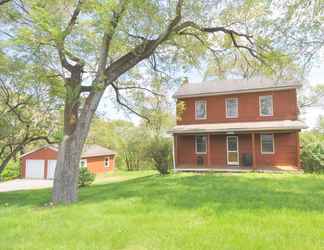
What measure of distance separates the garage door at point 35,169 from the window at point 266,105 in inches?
957

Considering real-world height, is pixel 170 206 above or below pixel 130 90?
below

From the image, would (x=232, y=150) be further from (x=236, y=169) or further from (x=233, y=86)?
(x=233, y=86)

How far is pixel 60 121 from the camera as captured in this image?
43.0 ft

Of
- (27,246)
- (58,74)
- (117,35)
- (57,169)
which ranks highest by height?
(117,35)

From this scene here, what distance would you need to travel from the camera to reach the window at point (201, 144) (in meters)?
19.4

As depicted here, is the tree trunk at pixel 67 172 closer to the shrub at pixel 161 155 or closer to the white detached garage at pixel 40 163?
the shrub at pixel 161 155

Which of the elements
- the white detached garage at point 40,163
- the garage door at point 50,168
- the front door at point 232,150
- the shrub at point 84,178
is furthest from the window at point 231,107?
the garage door at point 50,168

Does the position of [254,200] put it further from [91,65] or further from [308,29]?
[91,65]

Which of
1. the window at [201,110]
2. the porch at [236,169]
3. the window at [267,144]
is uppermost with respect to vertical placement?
the window at [201,110]

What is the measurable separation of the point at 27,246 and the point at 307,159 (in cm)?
1689

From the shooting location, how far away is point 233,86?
62.7ft

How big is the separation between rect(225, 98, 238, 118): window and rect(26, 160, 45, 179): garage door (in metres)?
22.1

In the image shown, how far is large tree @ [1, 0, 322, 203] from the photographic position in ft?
26.6

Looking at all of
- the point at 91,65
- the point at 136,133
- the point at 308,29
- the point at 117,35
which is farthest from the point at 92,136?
the point at 308,29
